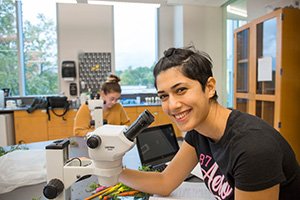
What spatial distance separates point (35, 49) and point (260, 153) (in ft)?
16.4

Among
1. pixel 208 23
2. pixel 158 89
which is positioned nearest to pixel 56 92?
pixel 208 23

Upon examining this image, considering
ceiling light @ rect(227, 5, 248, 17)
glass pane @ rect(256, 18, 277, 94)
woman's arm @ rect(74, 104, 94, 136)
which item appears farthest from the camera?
ceiling light @ rect(227, 5, 248, 17)

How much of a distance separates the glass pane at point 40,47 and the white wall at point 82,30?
22cm

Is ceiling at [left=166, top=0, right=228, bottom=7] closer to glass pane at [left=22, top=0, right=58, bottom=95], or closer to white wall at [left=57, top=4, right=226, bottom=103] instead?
A: white wall at [left=57, top=4, right=226, bottom=103]

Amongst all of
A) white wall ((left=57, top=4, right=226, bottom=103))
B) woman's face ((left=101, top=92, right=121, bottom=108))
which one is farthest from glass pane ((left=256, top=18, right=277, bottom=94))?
woman's face ((left=101, top=92, right=121, bottom=108))

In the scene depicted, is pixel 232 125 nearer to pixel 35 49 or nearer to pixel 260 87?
pixel 260 87

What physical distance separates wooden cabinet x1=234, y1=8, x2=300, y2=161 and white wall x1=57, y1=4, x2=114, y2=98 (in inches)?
107

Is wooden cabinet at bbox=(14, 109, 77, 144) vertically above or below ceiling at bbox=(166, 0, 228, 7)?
below

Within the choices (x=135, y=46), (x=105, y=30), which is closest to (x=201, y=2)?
(x=135, y=46)

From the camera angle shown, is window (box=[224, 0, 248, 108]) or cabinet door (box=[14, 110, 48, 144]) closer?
cabinet door (box=[14, 110, 48, 144])

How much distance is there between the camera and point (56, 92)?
4.95 meters

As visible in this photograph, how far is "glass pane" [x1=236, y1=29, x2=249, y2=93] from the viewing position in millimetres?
3408

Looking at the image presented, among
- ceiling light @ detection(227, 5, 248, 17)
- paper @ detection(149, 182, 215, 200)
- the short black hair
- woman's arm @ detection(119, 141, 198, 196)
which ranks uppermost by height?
ceiling light @ detection(227, 5, 248, 17)

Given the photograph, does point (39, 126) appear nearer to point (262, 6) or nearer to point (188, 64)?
Answer: point (188, 64)
